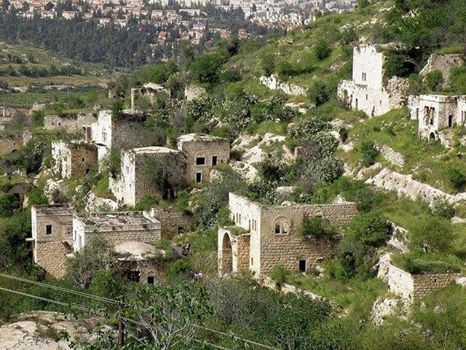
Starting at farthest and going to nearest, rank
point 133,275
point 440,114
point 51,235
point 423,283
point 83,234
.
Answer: point 51,235 < point 83,234 < point 133,275 < point 440,114 < point 423,283

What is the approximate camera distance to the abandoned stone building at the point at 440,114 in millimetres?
25984

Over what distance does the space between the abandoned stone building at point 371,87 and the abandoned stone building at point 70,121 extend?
12890 mm

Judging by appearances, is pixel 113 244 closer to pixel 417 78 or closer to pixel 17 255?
pixel 17 255

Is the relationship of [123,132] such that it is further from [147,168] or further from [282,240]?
[282,240]

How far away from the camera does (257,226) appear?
81.3 ft

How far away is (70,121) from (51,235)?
13.6m

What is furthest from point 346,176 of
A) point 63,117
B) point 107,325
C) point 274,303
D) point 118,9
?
point 118,9

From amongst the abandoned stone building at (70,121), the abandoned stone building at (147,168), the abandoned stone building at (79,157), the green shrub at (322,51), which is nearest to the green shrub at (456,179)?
the abandoned stone building at (147,168)

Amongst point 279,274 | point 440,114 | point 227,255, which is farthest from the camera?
point 440,114

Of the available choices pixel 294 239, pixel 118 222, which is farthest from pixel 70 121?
pixel 294 239

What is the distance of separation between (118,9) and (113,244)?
15776cm

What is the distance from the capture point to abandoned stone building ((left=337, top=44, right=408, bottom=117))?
2972 centimetres

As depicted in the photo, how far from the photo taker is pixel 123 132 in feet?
115

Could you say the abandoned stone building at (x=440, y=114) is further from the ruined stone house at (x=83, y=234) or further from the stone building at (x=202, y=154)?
the ruined stone house at (x=83, y=234)
